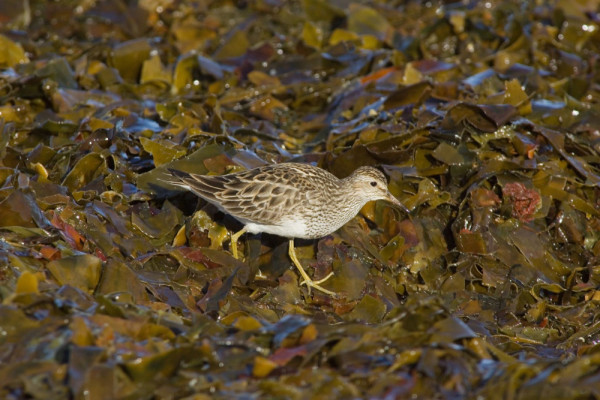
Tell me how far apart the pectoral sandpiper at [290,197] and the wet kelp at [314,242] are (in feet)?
0.64

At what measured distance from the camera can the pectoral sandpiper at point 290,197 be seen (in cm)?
473

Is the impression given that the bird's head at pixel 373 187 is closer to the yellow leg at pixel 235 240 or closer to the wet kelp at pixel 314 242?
the wet kelp at pixel 314 242

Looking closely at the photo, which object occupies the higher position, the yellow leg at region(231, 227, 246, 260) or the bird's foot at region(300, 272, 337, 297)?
the yellow leg at region(231, 227, 246, 260)

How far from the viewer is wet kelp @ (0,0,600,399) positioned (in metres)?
3.37

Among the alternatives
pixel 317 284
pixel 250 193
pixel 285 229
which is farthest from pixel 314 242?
pixel 250 193

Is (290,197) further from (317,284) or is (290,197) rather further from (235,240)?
(317,284)

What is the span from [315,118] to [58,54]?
8.08 ft

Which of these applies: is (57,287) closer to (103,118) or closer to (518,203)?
(103,118)

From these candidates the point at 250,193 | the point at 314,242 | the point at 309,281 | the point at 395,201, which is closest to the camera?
the point at 309,281

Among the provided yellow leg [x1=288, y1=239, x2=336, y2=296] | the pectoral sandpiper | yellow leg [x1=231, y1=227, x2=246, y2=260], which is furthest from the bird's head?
yellow leg [x1=231, y1=227, x2=246, y2=260]

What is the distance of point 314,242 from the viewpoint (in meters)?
5.10

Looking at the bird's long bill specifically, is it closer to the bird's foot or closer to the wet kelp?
the wet kelp

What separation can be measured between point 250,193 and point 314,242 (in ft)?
1.97

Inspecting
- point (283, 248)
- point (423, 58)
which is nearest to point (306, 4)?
point (423, 58)
